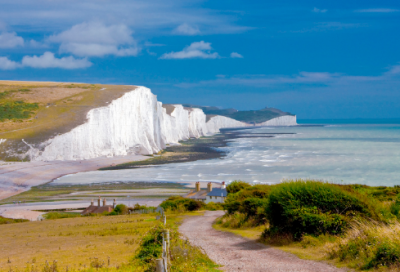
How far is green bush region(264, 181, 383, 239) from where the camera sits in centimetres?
1298

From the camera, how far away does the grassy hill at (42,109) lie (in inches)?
2862

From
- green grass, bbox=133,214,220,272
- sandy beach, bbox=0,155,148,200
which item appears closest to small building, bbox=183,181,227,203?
sandy beach, bbox=0,155,148,200

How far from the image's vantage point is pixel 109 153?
272 ft

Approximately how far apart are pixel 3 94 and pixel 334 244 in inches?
4023

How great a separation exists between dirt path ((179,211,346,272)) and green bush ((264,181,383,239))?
49.2 inches

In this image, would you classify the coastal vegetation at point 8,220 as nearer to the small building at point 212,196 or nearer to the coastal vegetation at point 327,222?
the small building at point 212,196

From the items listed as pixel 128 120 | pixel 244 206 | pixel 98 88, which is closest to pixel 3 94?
pixel 98 88

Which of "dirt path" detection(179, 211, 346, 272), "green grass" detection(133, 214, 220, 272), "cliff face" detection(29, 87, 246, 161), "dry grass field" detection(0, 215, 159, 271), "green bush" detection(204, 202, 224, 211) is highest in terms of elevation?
"cliff face" detection(29, 87, 246, 161)

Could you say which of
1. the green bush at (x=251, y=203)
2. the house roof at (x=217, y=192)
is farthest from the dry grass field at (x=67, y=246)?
the house roof at (x=217, y=192)

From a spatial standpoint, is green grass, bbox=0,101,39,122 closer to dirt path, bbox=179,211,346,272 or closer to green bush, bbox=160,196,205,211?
green bush, bbox=160,196,205,211

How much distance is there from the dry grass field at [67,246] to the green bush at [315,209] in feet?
15.7

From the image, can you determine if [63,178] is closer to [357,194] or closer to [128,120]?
[128,120]

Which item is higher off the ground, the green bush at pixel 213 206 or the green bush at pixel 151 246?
the green bush at pixel 151 246

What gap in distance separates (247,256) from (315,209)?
2.97 m
